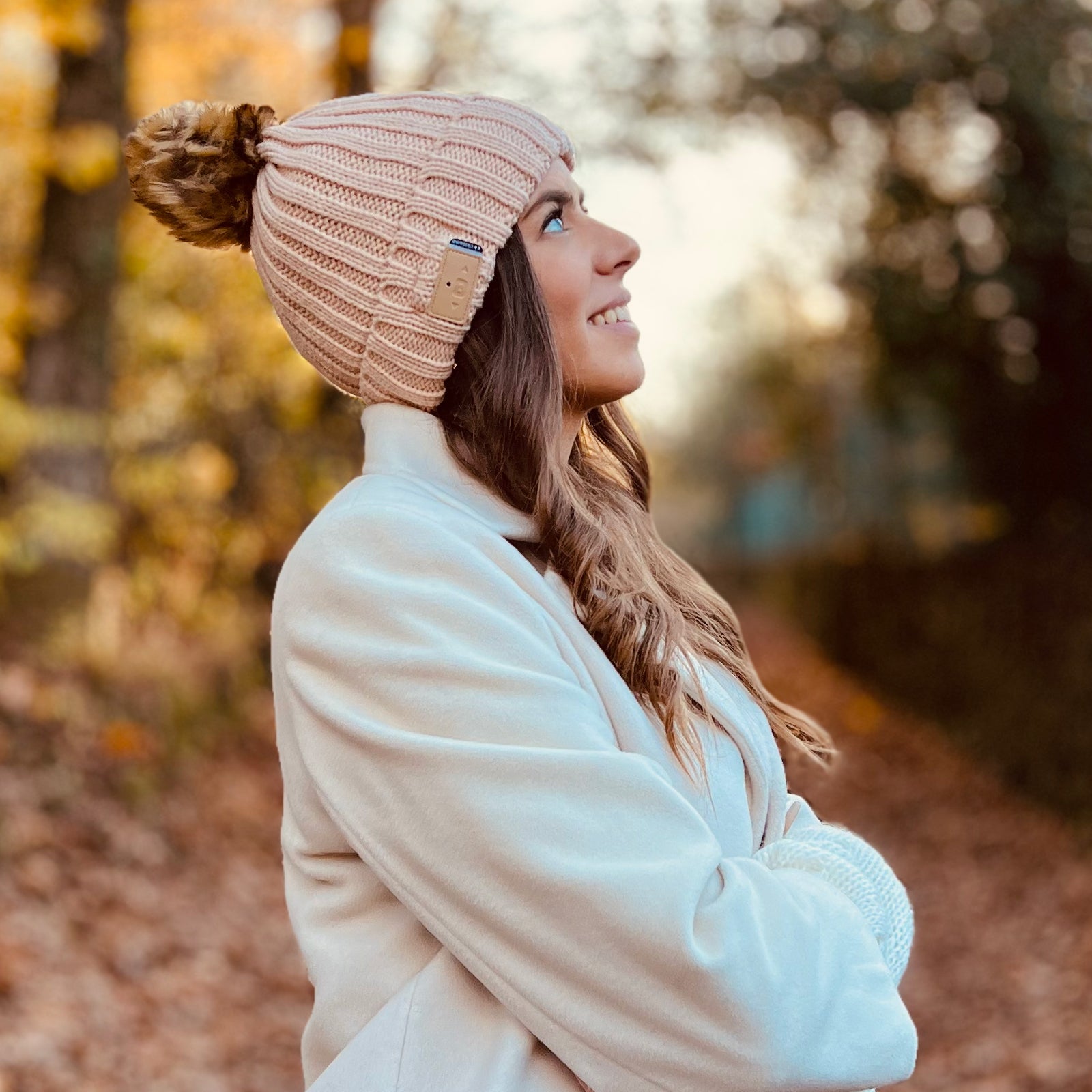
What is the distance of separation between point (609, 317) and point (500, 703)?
2.59 feet

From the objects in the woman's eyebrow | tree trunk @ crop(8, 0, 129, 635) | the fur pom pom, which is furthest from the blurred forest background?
the woman's eyebrow

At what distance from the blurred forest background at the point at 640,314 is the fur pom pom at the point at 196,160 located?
4872 mm

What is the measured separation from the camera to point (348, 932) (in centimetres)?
164

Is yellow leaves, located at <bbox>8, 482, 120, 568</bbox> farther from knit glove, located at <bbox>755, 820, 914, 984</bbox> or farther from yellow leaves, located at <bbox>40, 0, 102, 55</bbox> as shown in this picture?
knit glove, located at <bbox>755, 820, 914, 984</bbox>

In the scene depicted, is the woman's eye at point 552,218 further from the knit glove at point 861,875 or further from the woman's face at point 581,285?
the knit glove at point 861,875

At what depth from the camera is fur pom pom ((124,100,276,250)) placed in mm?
2025

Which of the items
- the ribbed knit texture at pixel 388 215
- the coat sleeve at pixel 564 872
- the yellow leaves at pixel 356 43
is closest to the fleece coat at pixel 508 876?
the coat sleeve at pixel 564 872

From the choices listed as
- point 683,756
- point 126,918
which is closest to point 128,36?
point 126,918

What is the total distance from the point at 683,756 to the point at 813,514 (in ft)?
64.8

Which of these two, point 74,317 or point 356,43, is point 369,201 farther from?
point 356,43

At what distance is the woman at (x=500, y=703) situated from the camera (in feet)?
4.66

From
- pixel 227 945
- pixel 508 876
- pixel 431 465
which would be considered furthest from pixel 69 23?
pixel 508 876

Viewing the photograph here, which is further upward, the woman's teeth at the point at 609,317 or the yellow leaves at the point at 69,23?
the yellow leaves at the point at 69,23

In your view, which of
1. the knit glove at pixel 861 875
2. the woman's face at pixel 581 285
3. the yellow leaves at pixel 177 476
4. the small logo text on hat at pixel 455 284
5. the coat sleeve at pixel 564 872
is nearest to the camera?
the coat sleeve at pixel 564 872
